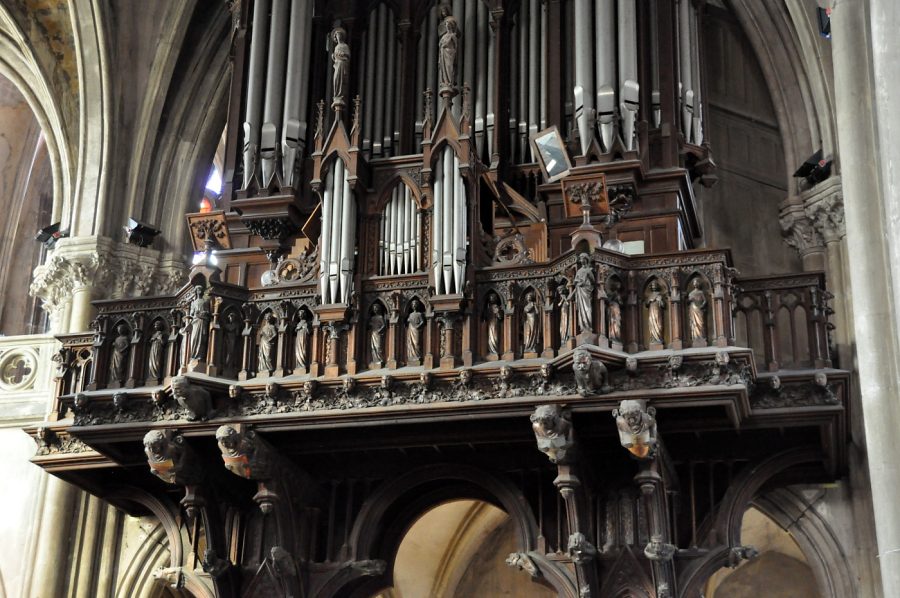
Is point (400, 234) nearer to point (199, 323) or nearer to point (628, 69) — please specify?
point (199, 323)

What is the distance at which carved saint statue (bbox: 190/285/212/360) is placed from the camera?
1271 cm

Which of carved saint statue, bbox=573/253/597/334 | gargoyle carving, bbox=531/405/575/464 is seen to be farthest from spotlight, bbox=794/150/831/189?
gargoyle carving, bbox=531/405/575/464

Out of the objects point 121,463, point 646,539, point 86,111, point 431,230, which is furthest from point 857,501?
point 86,111

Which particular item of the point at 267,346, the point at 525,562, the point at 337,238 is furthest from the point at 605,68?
the point at 525,562

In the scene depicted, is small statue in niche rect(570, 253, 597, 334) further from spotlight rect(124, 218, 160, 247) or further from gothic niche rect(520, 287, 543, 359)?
spotlight rect(124, 218, 160, 247)

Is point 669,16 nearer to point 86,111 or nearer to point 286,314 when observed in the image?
point 286,314

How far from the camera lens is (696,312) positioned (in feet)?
39.8

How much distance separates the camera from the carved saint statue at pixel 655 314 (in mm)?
12148

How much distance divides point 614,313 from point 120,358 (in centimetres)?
448

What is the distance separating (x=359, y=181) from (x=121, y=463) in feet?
11.2

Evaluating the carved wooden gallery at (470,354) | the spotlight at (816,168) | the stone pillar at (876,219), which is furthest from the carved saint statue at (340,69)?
the stone pillar at (876,219)

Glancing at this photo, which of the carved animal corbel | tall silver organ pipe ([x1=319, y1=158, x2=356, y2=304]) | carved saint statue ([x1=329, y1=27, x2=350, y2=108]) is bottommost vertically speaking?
the carved animal corbel

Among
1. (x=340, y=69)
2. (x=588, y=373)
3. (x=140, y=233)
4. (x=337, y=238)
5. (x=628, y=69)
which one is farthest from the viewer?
(x=140, y=233)

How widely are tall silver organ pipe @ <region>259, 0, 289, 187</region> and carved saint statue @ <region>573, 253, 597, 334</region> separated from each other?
3.78 metres
